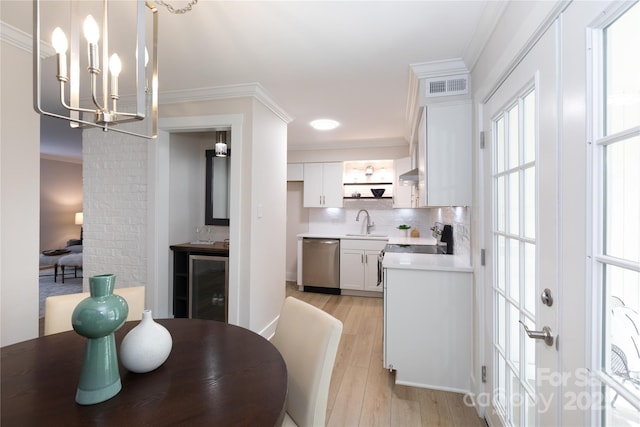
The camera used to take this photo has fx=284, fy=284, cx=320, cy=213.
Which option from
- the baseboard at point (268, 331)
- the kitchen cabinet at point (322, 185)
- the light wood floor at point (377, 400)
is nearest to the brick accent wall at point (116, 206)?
the baseboard at point (268, 331)

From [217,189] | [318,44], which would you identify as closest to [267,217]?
[217,189]

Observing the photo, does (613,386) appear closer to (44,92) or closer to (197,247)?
(197,247)

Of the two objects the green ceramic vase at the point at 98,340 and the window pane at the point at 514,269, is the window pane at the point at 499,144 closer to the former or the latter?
the window pane at the point at 514,269

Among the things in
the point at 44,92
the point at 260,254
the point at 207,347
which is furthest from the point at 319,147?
the point at 207,347

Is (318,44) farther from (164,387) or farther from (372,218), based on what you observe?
(372,218)

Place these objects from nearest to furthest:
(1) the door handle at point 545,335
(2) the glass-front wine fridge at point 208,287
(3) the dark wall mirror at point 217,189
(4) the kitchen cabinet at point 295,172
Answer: (1) the door handle at point 545,335, (2) the glass-front wine fridge at point 208,287, (3) the dark wall mirror at point 217,189, (4) the kitchen cabinet at point 295,172

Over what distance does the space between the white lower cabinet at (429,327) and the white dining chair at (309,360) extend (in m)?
1.08

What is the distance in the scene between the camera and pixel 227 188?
3436 mm

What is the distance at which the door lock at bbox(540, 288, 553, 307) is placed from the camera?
1.02 meters

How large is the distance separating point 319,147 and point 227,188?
201cm

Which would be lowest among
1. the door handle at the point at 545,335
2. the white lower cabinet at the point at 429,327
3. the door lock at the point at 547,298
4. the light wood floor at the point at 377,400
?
the light wood floor at the point at 377,400

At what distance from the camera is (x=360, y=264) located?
174 inches

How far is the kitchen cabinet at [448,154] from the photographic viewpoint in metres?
2.08

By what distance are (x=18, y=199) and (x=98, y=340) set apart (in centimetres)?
166
